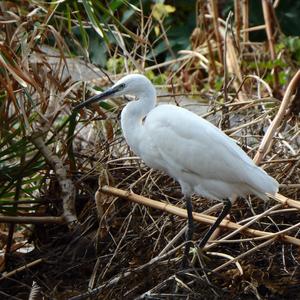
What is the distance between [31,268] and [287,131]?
4.58ft

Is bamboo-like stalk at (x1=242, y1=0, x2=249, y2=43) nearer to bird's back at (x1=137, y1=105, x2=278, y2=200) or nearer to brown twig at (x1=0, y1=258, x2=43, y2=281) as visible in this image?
bird's back at (x1=137, y1=105, x2=278, y2=200)

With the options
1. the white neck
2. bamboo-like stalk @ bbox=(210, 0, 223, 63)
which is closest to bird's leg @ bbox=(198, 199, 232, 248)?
the white neck

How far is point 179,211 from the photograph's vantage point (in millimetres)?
4070

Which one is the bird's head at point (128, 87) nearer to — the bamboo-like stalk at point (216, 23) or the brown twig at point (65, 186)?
the brown twig at point (65, 186)

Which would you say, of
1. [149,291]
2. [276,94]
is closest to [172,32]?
Answer: [276,94]

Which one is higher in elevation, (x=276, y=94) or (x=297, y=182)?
(x=297, y=182)

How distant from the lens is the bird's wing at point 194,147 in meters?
3.82

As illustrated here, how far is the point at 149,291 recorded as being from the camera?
3637mm

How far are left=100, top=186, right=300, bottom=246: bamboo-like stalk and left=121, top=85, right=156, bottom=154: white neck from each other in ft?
0.79

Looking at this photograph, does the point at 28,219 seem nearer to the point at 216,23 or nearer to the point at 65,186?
the point at 65,186

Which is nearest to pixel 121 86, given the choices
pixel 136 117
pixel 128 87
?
pixel 128 87

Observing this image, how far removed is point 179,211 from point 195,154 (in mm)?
306

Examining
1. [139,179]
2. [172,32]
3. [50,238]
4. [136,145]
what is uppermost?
[136,145]

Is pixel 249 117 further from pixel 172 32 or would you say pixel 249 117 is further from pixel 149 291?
pixel 172 32
